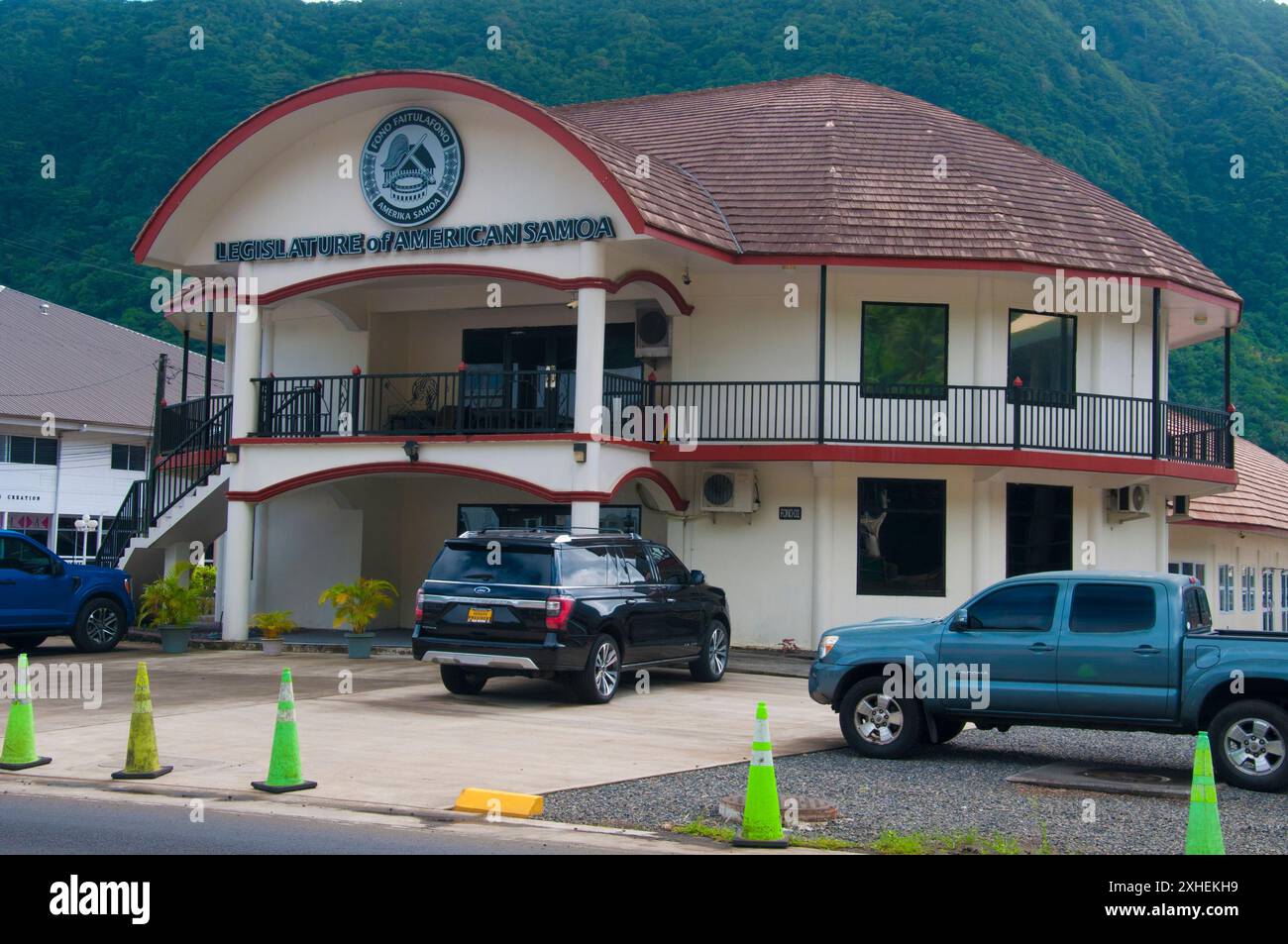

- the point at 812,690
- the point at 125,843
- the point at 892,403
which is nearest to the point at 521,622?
the point at 812,690

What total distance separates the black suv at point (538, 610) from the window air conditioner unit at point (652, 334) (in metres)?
7.43

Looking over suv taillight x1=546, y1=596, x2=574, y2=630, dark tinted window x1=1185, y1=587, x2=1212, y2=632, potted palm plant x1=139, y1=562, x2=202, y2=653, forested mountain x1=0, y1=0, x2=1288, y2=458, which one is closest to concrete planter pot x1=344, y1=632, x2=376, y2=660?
potted palm plant x1=139, y1=562, x2=202, y2=653

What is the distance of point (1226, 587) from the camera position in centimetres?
3188

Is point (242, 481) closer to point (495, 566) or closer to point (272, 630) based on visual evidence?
point (272, 630)

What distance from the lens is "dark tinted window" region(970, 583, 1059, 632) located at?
12.8 m

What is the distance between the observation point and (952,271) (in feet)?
79.2

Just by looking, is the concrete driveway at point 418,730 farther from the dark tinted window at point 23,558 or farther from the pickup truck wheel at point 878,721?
the dark tinted window at point 23,558

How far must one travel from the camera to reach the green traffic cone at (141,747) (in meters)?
11.7

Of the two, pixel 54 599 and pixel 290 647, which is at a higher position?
pixel 54 599

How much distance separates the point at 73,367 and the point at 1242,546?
36213 mm

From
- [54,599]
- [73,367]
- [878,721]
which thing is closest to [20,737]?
[878,721]

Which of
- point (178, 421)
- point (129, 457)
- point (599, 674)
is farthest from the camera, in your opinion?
point (129, 457)
